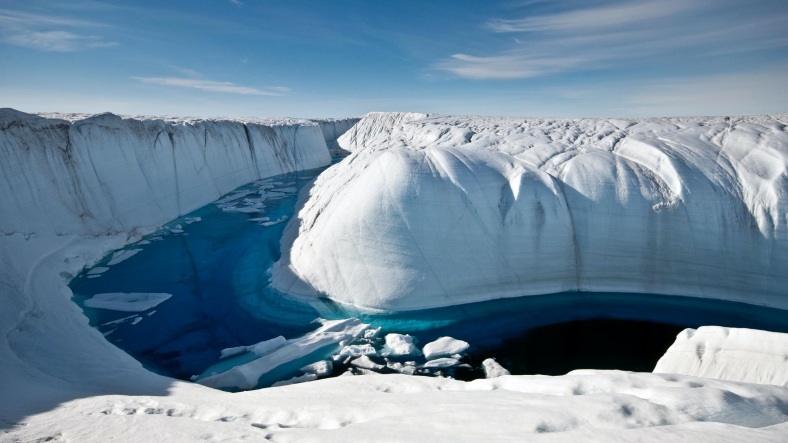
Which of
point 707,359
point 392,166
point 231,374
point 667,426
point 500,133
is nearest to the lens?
point 667,426

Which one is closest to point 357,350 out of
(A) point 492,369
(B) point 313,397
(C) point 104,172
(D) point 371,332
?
Result: (D) point 371,332

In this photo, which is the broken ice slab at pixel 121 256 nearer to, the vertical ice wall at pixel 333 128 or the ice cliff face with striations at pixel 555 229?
the ice cliff face with striations at pixel 555 229

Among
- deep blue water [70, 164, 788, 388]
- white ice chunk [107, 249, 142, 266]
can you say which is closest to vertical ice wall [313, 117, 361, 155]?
white ice chunk [107, 249, 142, 266]

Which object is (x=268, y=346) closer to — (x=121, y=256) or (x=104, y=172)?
(x=121, y=256)

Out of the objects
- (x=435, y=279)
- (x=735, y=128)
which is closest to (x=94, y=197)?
(x=435, y=279)

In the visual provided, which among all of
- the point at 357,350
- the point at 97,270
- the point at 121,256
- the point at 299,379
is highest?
the point at 121,256

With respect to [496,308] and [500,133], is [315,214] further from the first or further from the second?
[500,133]

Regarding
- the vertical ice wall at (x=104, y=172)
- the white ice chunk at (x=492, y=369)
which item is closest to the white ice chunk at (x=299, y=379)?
the white ice chunk at (x=492, y=369)

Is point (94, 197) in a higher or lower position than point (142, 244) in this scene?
higher
